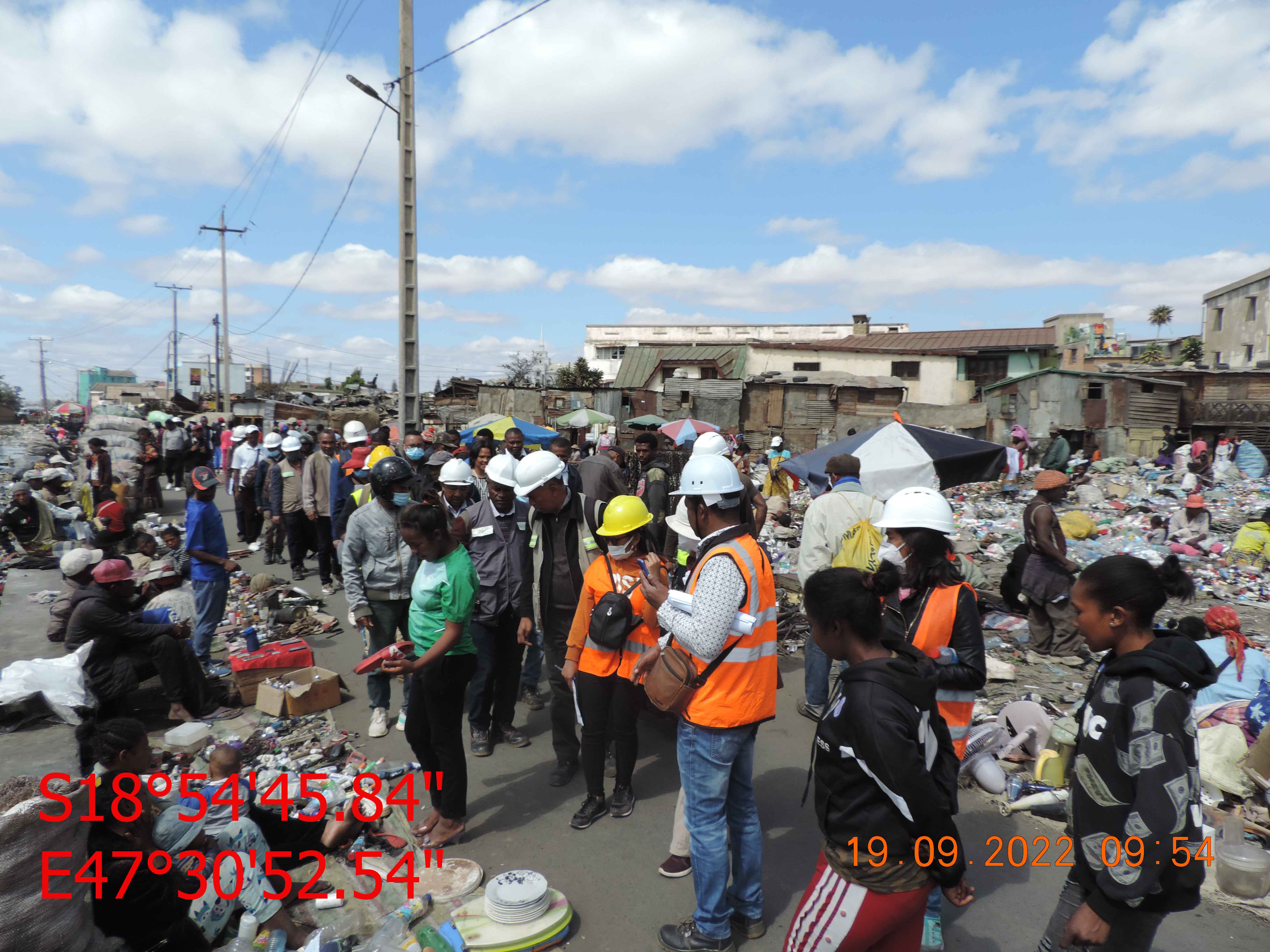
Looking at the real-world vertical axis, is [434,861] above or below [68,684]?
below

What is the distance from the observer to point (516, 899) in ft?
9.26

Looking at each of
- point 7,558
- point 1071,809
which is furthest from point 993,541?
point 7,558

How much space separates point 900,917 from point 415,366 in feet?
33.5

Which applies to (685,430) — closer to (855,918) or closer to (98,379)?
(855,918)

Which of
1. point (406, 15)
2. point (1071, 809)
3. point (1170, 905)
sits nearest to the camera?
point (1170, 905)

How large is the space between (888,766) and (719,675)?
81 centimetres

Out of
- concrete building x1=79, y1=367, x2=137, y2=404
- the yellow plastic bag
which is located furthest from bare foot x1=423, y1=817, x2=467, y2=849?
concrete building x1=79, y1=367, x2=137, y2=404

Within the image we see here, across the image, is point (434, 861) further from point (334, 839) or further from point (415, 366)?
point (415, 366)

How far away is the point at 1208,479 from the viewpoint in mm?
16484

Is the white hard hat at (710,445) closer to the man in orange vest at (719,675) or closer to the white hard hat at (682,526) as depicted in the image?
the white hard hat at (682,526)

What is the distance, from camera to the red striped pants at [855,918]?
1843 millimetres

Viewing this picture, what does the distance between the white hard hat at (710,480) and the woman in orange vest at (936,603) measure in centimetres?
73

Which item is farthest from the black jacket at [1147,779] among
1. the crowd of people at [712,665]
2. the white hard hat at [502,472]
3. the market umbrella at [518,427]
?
the market umbrella at [518,427]

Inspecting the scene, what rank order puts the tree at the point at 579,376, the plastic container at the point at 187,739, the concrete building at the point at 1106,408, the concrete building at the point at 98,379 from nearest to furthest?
the plastic container at the point at 187,739 → the concrete building at the point at 1106,408 → the tree at the point at 579,376 → the concrete building at the point at 98,379
